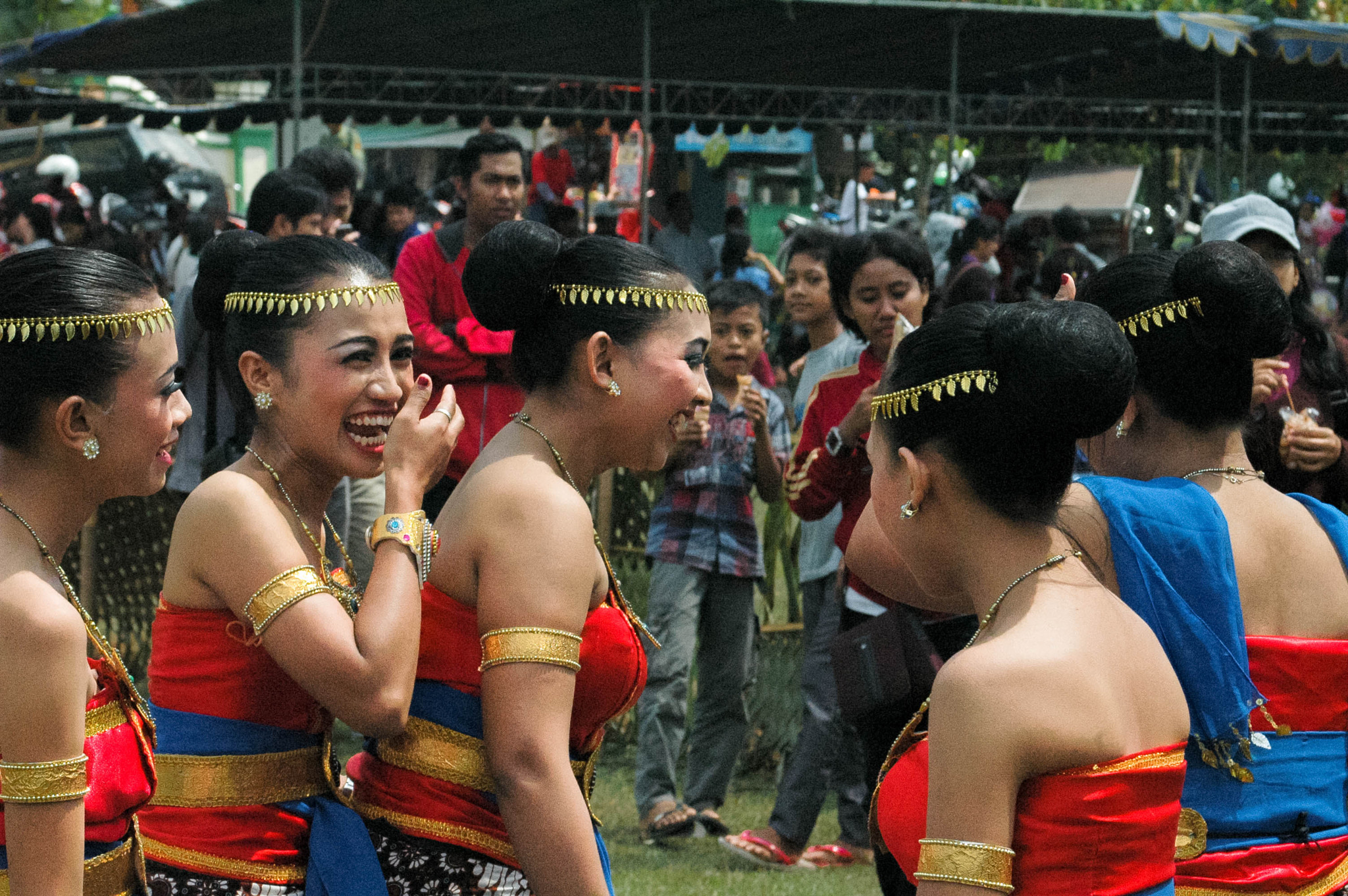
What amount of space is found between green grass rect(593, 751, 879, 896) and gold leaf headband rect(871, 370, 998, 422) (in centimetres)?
311

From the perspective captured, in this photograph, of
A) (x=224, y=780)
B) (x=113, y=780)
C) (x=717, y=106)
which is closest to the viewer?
(x=113, y=780)

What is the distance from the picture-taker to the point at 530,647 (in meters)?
2.38

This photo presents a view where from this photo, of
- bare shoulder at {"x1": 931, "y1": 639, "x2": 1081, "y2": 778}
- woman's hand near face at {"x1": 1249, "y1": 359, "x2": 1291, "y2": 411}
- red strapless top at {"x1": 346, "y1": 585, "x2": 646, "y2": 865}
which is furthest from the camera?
woman's hand near face at {"x1": 1249, "y1": 359, "x2": 1291, "y2": 411}

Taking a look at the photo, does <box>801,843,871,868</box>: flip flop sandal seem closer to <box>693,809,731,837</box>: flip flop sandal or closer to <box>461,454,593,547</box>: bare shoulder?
<box>693,809,731,837</box>: flip flop sandal

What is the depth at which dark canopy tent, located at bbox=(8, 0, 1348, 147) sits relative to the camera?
11148mm

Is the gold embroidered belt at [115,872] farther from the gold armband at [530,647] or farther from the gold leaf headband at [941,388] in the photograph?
the gold leaf headband at [941,388]

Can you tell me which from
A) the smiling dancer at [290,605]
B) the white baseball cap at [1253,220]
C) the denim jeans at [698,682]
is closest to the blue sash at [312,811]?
the smiling dancer at [290,605]

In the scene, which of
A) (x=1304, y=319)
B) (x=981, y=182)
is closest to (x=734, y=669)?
(x=1304, y=319)

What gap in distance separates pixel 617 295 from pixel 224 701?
963 mm

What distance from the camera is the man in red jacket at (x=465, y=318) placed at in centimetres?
564

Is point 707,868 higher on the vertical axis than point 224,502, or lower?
lower

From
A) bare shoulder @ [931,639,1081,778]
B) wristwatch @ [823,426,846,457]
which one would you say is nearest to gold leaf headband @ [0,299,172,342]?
bare shoulder @ [931,639,1081,778]

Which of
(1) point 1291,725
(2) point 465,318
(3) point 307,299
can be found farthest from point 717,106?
(1) point 1291,725

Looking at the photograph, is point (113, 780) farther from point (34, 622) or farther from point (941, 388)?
point (941, 388)
